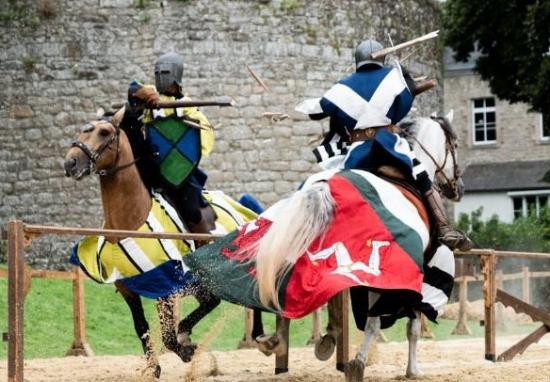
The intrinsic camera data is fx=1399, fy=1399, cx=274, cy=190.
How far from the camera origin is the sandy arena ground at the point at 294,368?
11125 mm

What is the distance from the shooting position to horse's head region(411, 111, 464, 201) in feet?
36.8

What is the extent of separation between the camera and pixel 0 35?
22.6 meters

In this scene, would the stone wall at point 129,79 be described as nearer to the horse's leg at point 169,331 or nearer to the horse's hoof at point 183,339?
the horse's hoof at point 183,339

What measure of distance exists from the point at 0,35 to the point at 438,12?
8677mm

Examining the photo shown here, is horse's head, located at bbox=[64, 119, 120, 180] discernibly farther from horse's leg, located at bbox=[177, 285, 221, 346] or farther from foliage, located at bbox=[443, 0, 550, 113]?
foliage, located at bbox=[443, 0, 550, 113]

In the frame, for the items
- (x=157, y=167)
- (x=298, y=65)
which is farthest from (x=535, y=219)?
(x=157, y=167)

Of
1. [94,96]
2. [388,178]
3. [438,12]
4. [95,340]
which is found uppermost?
[438,12]

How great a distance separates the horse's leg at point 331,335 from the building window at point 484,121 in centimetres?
3661

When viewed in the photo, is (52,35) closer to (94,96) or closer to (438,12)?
(94,96)

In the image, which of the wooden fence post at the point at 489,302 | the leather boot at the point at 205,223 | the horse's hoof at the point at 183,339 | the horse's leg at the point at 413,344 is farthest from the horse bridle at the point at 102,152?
the wooden fence post at the point at 489,302

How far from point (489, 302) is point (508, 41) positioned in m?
14.6

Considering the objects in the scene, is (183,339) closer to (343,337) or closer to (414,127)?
(343,337)

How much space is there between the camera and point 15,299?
8.71m

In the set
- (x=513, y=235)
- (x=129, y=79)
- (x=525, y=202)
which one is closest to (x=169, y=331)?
(x=129, y=79)
